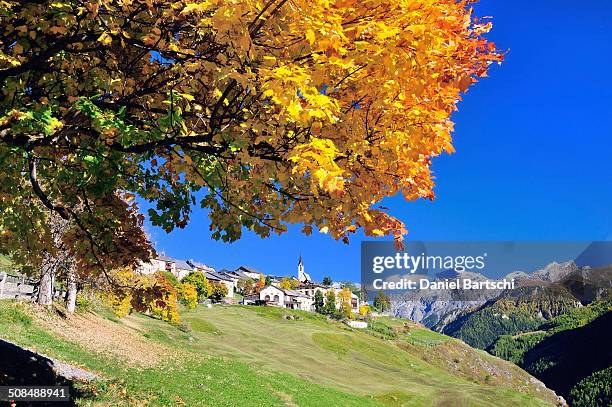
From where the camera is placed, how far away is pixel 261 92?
16.8 feet

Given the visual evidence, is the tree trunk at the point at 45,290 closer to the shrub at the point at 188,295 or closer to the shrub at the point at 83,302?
the shrub at the point at 83,302

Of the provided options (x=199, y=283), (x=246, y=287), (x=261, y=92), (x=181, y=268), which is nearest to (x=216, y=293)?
(x=199, y=283)

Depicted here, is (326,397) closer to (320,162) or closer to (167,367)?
(167,367)

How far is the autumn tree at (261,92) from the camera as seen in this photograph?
434 centimetres

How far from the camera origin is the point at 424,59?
4.68 meters

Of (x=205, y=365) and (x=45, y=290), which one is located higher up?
(x=45, y=290)

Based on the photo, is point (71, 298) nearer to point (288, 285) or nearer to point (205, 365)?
point (205, 365)

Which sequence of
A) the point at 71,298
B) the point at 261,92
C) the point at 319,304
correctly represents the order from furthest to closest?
the point at 319,304 < the point at 71,298 < the point at 261,92

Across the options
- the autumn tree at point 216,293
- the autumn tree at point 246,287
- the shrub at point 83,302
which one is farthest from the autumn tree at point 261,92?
the autumn tree at point 246,287

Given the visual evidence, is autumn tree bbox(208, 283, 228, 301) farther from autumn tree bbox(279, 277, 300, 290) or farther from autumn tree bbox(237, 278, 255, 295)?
autumn tree bbox(279, 277, 300, 290)

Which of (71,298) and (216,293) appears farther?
(216,293)

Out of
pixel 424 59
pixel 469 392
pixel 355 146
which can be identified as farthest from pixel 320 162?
pixel 469 392

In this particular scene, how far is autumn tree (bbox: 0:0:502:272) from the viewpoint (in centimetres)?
434

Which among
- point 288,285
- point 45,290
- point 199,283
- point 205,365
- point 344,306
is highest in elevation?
point 288,285
